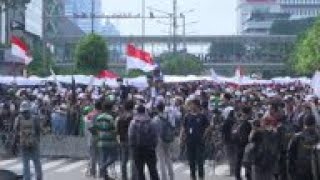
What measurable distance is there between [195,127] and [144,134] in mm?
2153

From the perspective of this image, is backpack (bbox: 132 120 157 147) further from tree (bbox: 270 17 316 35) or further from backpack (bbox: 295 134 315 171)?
tree (bbox: 270 17 316 35)

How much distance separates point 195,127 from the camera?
1895cm

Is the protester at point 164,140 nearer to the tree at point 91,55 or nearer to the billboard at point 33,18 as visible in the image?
the tree at point 91,55

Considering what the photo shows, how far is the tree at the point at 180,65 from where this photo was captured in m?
127

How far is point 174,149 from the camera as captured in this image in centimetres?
2581

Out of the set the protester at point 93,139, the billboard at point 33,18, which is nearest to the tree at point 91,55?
the billboard at point 33,18

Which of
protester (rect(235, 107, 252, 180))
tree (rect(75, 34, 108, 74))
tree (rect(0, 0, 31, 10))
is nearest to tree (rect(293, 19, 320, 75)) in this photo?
tree (rect(75, 34, 108, 74))

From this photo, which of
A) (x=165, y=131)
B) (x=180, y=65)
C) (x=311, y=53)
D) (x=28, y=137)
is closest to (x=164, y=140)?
(x=165, y=131)

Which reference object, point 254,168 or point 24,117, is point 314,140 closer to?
point 254,168

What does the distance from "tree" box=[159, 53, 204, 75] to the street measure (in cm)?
10058

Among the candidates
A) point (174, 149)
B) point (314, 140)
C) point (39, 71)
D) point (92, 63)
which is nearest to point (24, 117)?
point (314, 140)

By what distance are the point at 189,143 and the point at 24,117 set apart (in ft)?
10.9

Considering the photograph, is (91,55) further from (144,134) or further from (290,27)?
(290,27)

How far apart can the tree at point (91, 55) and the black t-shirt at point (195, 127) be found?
78202 millimetres
